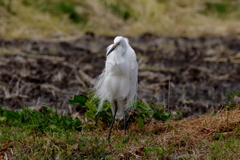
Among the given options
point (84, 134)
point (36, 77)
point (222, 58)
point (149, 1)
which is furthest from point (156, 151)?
point (149, 1)

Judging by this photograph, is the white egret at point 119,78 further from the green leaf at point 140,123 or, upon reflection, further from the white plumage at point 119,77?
the green leaf at point 140,123

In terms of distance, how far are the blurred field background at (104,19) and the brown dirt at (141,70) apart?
1.26m

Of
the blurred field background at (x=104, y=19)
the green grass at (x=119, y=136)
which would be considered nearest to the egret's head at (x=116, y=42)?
the green grass at (x=119, y=136)

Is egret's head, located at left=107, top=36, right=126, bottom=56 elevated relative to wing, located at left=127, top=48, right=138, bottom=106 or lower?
elevated

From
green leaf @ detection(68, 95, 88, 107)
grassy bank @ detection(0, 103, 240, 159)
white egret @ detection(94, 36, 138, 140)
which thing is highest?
white egret @ detection(94, 36, 138, 140)

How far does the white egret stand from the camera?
16.1 feet

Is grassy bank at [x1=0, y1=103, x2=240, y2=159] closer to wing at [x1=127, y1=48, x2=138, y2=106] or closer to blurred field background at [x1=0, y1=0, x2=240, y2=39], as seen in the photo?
wing at [x1=127, y1=48, x2=138, y2=106]

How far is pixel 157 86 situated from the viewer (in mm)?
8086

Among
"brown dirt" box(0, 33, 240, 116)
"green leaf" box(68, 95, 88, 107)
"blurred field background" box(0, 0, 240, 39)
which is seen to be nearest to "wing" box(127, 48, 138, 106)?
"green leaf" box(68, 95, 88, 107)

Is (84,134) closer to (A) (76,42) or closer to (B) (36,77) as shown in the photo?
(B) (36,77)

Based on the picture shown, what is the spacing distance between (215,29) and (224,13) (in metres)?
3.49

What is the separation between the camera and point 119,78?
199 inches

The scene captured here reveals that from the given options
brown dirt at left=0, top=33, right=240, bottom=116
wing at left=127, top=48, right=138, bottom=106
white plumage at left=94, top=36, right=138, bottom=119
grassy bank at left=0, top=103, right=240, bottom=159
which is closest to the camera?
grassy bank at left=0, top=103, right=240, bottom=159

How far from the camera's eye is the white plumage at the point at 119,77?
4902mm
